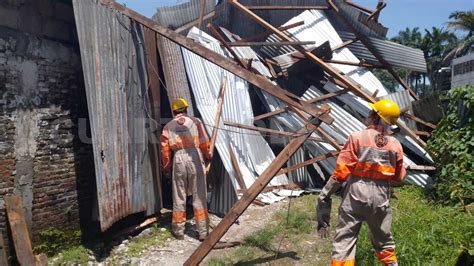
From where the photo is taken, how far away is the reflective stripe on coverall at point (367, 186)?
378 cm

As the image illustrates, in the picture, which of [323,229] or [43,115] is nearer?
[323,229]

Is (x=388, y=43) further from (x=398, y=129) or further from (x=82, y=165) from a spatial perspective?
(x=82, y=165)

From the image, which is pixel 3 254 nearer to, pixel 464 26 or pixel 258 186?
pixel 258 186

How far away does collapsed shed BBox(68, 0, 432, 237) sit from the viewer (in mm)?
4723

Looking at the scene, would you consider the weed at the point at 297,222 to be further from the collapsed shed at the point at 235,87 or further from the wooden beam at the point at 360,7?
the wooden beam at the point at 360,7

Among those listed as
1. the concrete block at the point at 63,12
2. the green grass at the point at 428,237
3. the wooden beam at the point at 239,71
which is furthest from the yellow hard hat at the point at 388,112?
the concrete block at the point at 63,12

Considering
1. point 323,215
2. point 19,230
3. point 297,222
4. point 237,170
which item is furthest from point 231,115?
point 19,230

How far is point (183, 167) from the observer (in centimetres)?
539

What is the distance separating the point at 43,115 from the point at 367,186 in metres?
3.58

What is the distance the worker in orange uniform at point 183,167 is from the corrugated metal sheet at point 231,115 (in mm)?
870

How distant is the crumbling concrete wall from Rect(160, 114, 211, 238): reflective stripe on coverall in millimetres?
1016


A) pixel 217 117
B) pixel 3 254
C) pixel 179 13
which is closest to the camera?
pixel 3 254

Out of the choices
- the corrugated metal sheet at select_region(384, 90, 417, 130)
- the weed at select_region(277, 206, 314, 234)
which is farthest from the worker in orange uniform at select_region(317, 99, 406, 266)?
the corrugated metal sheet at select_region(384, 90, 417, 130)

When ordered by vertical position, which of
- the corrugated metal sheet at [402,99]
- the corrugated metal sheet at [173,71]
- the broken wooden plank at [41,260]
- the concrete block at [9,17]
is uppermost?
the concrete block at [9,17]
